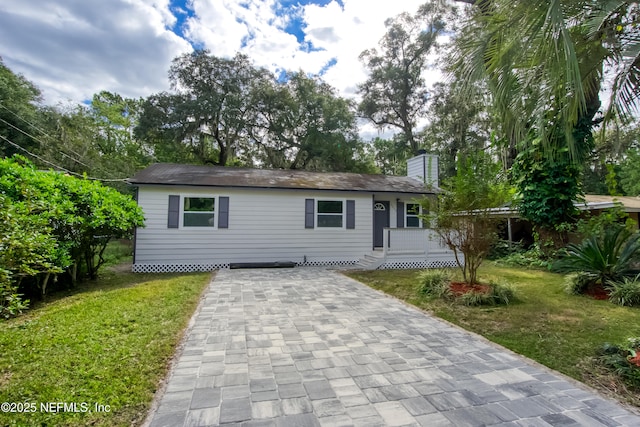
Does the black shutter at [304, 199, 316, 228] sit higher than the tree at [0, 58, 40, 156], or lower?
lower

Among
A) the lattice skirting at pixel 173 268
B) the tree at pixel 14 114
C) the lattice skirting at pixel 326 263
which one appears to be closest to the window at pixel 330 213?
the lattice skirting at pixel 326 263

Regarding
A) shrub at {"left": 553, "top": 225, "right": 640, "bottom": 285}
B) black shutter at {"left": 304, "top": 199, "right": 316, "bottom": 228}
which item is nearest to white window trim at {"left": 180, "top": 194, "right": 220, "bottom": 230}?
black shutter at {"left": 304, "top": 199, "right": 316, "bottom": 228}

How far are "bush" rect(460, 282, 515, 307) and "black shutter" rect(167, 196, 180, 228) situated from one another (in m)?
8.05

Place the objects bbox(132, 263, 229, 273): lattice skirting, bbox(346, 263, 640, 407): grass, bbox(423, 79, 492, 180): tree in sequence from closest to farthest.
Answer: bbox(346, 263, 640, 407): grass < bbox(132, 263, 229, 273): lattice skirting < bbox(423, 79, 492, 180): tree

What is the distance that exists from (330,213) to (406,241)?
9.16 feet

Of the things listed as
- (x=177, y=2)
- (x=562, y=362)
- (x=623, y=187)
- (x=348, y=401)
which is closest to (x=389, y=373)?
(x=348, y=401)

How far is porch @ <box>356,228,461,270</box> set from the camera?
991 cm

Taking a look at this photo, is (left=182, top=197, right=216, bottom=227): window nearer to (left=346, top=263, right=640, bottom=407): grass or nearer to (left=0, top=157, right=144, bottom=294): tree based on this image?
(left=0, top=157, right=144, bottom=294): tree

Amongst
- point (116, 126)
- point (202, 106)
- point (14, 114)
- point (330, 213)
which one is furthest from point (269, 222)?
point (116, 126)

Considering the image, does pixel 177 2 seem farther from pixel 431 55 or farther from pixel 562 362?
pixel 431 55

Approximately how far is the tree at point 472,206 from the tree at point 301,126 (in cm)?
1410

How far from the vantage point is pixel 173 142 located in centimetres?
1838

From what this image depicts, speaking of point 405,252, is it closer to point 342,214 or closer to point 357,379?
point 342,214

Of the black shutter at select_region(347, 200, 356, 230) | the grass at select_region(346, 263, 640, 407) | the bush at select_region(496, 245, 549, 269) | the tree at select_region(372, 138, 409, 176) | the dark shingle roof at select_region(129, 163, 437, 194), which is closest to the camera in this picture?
the grass at select_region(346, 263, 640, 407)
